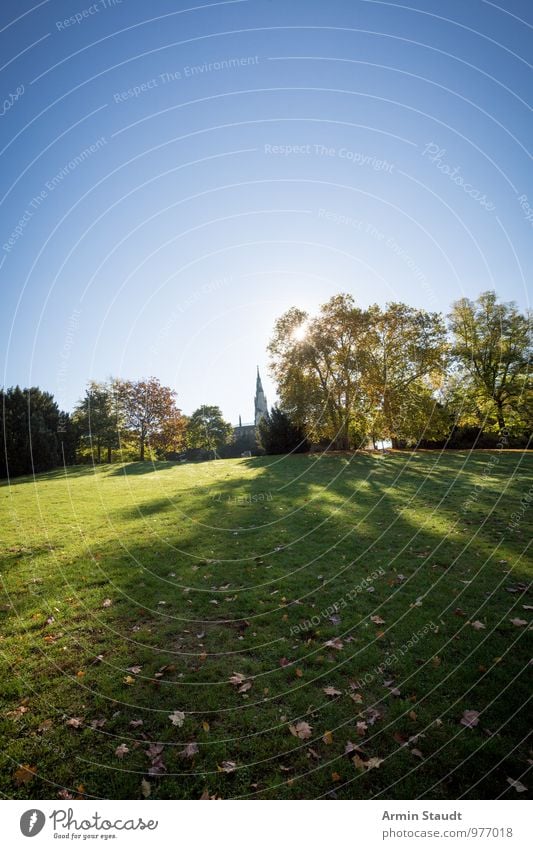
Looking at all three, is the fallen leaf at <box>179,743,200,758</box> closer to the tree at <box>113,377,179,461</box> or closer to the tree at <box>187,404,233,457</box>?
the tree at <box>113,377,179,461</box>

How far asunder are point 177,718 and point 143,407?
48707mm

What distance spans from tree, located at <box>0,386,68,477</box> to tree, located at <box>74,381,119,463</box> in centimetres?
459

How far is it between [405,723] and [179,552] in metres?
7.67

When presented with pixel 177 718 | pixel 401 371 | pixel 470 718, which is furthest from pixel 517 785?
pixel 401 371

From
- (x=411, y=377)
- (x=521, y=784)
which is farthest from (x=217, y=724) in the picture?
(x=411, y=377)

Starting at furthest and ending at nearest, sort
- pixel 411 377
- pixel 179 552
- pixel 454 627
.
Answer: pixel 411 377 → pixel 179 552 → pixel 454 627

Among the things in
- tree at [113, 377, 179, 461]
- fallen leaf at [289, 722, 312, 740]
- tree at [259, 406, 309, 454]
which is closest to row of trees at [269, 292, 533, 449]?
tree at [259, 406, 309, 454]

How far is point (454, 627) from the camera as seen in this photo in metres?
6.57

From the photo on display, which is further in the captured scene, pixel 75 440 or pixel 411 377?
pixel 75 440

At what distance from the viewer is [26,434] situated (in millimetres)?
40594

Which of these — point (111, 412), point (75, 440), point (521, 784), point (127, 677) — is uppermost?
point (111, 412)

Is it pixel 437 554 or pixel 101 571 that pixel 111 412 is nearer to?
pixel 101 571

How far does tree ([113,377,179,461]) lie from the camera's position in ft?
164

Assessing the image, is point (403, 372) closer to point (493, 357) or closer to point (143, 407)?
point (493, 357)
